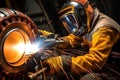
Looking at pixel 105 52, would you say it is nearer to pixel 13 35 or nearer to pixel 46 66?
pixel 46 66

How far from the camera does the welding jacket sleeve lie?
287 centimetres

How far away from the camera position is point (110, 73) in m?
3.25

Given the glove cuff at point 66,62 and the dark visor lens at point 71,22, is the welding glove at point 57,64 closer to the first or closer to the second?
the glove cuff at point 66,62

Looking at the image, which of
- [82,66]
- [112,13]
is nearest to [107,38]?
[82,66]

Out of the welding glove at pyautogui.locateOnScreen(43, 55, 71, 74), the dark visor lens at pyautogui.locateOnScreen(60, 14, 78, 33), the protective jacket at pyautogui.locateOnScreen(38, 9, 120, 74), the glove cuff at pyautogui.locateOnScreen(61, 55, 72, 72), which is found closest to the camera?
the welding glove at pyautogui.locateOnScreen(43, 55, 71, 74)

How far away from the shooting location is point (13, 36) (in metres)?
2.57

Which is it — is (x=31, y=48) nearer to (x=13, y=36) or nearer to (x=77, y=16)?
(x=13, y=36)

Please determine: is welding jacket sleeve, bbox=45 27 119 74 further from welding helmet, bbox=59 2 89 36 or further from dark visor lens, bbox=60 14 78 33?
dark visor lens, bbox=60 14 78 33

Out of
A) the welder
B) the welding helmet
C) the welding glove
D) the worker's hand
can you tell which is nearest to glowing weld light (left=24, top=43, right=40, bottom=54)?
the welding glove

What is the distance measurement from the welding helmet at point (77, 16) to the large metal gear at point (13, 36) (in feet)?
1.97

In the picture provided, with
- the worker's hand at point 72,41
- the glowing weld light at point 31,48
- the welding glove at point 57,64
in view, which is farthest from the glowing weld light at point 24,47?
the worker's hand at point 72,41

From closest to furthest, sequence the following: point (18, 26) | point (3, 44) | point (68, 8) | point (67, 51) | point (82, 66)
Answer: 1. point (3, 44)
2. point (18, 26)
3. point (82, 66)
4. point (68, 8)
5. point (67, 51)

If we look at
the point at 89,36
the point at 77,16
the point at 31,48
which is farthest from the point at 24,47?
the point at 89,36

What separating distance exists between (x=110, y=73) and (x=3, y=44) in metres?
1.59
